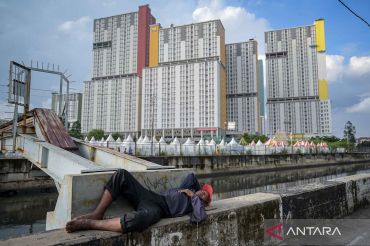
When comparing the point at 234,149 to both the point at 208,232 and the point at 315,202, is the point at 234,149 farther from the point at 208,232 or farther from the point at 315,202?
the point at 208,232

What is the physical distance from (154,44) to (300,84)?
6820 cm

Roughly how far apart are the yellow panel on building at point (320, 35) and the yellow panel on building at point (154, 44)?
234 ft

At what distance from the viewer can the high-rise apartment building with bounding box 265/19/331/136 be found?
120m

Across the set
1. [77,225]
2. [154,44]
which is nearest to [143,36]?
[154,44]

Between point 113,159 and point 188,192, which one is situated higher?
point 113,159

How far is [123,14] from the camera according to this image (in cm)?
12388

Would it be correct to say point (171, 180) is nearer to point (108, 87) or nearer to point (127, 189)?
point (127, 189)

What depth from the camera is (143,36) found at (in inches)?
4729

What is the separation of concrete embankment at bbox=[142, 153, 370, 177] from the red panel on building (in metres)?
89.7

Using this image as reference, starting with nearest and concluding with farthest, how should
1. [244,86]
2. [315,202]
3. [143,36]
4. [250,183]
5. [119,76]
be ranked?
1. [315,202]
2. [250,183]
3. [143,36]
4. [119,76]
5. [244,86]

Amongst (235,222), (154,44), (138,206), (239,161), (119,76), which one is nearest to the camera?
(138,206)

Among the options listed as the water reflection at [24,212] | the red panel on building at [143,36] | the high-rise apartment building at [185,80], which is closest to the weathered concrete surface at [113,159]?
the water reflection at [24,212]

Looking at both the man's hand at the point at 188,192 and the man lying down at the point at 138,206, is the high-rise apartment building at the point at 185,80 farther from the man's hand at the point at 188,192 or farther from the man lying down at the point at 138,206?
the man lying down at the point at 138,206

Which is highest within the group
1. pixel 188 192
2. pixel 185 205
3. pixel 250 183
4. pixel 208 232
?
pixel 188 192
